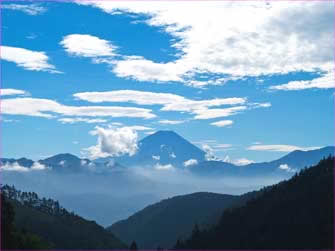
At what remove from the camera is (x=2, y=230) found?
123125mm

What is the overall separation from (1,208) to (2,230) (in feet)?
30.3

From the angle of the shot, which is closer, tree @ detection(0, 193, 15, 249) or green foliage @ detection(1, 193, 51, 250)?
tree @ detection(0, 193, 15, 249)

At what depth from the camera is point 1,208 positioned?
131125 millimetres

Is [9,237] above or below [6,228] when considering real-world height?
below

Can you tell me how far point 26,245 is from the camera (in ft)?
447

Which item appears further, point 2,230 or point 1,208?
point 1,208

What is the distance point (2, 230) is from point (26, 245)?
47.8ft

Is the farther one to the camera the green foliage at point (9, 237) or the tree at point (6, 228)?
the green foliage at point (9, 237)

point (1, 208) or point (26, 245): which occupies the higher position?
point (1, 208)

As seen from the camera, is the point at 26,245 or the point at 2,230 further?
the point at 26,245

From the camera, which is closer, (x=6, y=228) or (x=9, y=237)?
(x=9, y=237)
